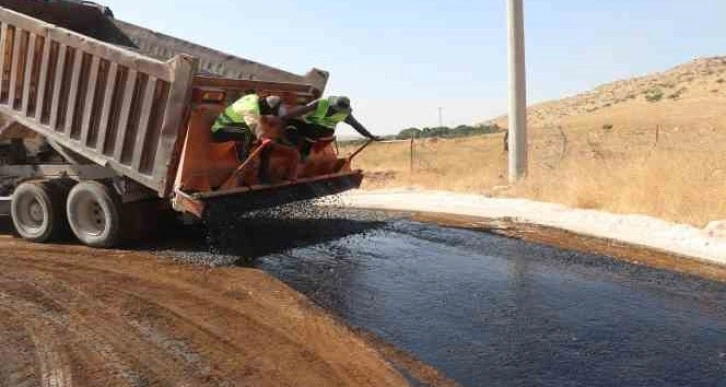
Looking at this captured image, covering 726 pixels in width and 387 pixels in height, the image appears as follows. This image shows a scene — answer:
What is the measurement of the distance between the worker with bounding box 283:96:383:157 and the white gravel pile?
356 cm

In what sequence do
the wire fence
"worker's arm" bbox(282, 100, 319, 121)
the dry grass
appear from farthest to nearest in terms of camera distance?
the wire fence < the dry grass < "worker's arm" bbox(282, 100, 319, 121)

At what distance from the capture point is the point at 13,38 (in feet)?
26.1

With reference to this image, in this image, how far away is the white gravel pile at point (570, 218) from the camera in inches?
307

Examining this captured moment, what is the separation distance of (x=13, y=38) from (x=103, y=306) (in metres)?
4.49

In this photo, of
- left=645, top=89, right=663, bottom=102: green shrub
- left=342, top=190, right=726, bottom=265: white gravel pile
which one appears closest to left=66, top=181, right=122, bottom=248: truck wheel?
left=342, top=190, right=726, bottom=265: white gravel pile

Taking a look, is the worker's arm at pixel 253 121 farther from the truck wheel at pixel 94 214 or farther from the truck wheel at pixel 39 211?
the truck wheel at pixel 39 211

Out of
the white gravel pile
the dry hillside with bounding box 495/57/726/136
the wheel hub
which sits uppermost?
the dry hillside with bounding box 495/57/726/136

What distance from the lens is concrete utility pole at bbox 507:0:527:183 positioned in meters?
14.2

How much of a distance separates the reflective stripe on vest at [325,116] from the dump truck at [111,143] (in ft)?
2.16

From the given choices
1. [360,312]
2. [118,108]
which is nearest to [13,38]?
[118,108]

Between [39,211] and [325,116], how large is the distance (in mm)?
3760

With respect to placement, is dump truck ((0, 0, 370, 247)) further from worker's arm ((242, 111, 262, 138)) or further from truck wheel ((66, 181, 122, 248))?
worker's arm ((242, 111, 262, 138))

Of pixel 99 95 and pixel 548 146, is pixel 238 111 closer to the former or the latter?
pixel 99 95

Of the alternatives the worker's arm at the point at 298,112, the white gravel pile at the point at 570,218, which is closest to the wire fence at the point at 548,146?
the white gravel pile at the point at 570,218
